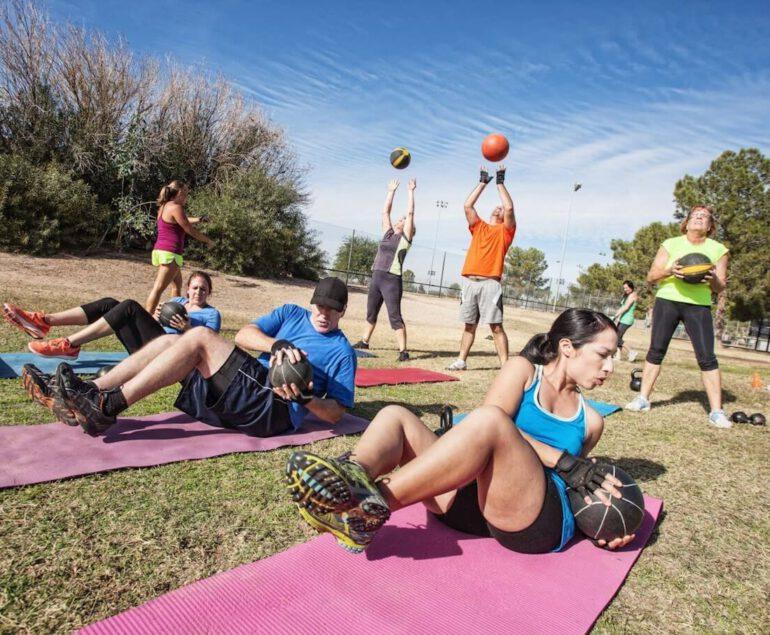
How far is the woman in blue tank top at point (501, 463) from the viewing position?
1.88 metres

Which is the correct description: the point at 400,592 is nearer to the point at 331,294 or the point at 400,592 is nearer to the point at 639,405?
the point at 331,294

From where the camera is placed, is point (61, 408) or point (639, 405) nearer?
point (61, 408)

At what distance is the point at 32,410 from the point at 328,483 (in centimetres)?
284

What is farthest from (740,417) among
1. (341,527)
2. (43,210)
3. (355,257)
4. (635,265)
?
(635,265)

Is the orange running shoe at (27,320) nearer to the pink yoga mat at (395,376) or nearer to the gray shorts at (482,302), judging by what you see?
the pink yoga mat at (395,376)

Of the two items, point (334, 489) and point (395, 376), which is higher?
point (334, 489)

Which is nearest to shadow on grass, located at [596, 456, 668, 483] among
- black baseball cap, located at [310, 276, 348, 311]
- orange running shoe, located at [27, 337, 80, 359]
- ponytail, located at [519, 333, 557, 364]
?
ponytail, located at [519, 333, 557, 364]

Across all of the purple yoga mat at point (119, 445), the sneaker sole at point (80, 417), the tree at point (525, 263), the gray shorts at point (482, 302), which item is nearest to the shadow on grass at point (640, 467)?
the purple yoga mat at point (119, 445)

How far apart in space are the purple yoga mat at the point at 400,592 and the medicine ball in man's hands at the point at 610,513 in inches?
6.4

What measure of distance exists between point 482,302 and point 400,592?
5.46 meters

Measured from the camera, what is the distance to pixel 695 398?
23.4 ft

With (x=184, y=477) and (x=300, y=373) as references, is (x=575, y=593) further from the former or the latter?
(x=184, y=477)

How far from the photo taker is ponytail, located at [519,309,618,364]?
250 centimetres

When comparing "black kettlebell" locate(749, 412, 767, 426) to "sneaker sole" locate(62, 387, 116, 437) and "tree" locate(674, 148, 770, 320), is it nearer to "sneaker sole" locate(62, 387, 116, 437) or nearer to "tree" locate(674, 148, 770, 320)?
"sneaker sole" locate(62, 387, 116, 437)
